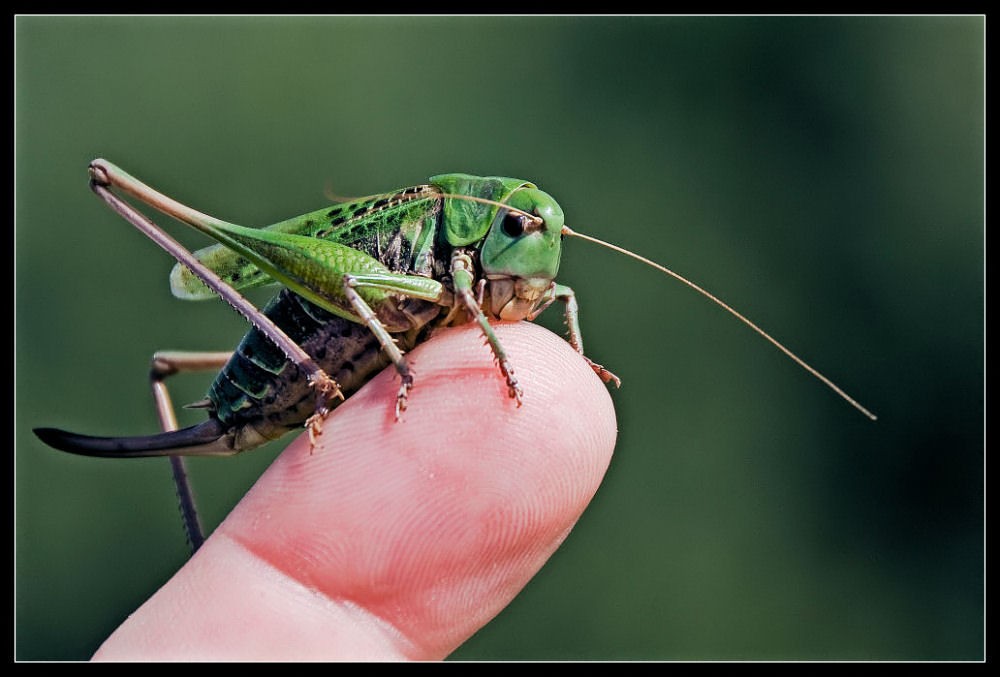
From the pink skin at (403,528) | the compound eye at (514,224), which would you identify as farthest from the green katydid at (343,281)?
the pink skin at (403,528)

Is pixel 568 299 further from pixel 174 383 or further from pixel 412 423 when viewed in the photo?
pixel 174 383

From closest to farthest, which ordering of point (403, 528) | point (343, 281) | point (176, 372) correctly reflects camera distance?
1. point (403, 528)
2. point (343, 281)
3. point (176, 372)

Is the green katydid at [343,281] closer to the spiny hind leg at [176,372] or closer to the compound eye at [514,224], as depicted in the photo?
the compound eye at [514,224]

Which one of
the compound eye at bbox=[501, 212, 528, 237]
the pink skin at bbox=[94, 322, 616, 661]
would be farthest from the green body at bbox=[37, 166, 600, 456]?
the pink skin at bbox=[94, 322, 616, 661]

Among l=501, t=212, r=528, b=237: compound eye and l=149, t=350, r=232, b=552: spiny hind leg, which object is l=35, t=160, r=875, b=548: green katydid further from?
l=149, t=350, r=232, b=552: spiny hind leg

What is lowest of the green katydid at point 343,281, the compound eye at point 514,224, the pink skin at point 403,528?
the pink skin at point 403,528

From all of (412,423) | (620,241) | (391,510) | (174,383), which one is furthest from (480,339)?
(620,241)

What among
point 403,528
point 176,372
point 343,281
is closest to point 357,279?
point 343,281

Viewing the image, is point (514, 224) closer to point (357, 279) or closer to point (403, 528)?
point (357, 279)
